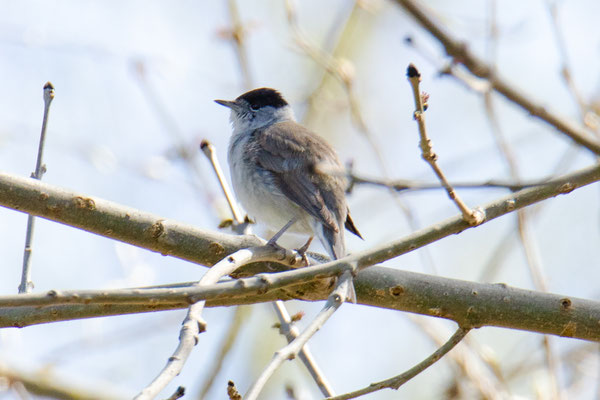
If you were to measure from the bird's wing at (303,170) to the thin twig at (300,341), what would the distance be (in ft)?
6.37

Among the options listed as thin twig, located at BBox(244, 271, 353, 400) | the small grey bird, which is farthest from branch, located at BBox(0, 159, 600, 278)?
the small grey bird

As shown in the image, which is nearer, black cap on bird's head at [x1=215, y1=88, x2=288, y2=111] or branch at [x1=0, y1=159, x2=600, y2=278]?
branch at [x1=0, y1=159, x2=600, y2=278]

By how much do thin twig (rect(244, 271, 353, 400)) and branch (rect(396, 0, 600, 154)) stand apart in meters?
1.00

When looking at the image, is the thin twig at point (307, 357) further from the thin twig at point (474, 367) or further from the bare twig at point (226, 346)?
the bare twig at point (226, 346)

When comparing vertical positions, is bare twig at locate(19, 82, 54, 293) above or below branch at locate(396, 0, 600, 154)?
above

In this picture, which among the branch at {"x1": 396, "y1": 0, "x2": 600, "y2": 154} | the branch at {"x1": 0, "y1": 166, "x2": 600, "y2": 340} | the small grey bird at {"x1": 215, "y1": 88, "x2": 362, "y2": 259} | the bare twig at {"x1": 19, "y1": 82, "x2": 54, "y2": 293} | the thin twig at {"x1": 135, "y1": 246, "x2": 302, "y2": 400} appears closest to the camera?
the branch at {"x1": 396, "y1": 0, "x2": 600, "y2": 154}

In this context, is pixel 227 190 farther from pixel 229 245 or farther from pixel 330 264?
pixel 330 264

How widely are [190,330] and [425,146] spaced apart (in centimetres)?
95

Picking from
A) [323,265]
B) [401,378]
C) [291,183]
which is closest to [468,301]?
[401,378]

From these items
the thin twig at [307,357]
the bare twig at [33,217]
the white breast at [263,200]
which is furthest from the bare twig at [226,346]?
the bare twig at [33,217]

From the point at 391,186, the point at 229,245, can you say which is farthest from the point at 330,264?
the point at 229,245

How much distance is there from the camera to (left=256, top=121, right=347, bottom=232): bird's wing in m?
4.86

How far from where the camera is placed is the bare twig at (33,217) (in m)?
3.14

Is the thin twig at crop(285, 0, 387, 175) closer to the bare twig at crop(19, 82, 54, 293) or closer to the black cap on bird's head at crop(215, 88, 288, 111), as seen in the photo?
the black cap on bird's head at crop(215, 88, 288, 111)
